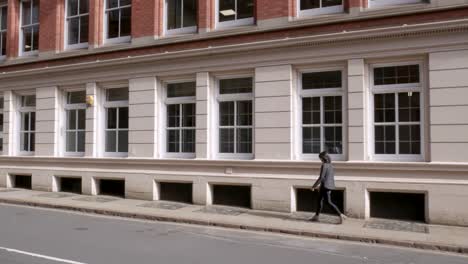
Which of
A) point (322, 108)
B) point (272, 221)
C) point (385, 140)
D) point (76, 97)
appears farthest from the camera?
point (76, 97)

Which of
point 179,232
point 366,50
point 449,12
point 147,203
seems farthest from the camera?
point 147,203

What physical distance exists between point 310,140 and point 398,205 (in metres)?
2.99

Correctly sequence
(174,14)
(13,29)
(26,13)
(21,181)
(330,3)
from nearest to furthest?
1. (330,3)
2. (174,14)
3. (21,181)
4. (13,29)
5. (26,13)

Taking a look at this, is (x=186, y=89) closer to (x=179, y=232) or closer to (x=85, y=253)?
(x=179, y=232)

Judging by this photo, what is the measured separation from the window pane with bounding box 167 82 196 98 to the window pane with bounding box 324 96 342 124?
14.9 feet

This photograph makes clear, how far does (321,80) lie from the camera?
12.9 metres

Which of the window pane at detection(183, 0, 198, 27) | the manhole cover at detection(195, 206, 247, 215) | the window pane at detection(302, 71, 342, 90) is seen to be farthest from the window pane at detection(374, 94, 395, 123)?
the window pane at detection(183, 0, 198, 27)

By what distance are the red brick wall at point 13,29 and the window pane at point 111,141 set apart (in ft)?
21.1

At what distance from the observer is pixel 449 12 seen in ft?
36.3

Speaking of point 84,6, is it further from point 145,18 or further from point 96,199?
point 96,199

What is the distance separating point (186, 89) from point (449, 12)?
8184 millimetres

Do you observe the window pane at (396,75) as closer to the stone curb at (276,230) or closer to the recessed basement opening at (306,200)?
the recessed basement opening at (306,200)

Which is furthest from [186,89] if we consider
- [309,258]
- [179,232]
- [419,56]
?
[309,258]

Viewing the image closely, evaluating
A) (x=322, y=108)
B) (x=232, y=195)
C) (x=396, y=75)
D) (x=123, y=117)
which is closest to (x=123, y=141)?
(x=123, y=117)
